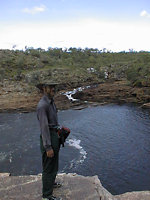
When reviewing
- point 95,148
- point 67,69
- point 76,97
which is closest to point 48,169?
point 95,148

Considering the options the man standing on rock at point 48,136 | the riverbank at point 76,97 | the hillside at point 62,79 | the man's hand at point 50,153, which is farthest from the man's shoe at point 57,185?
the hillside at point 62,79

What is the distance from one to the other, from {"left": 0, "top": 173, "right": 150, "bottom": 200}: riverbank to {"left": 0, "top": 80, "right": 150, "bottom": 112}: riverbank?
15953mm

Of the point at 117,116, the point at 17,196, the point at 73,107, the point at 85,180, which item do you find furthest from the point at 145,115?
the point at 17,196

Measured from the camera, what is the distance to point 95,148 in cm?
1133

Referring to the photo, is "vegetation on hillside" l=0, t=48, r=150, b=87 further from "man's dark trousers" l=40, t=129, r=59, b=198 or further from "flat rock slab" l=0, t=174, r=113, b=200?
"man's dark trousers" l=40, t=129, r=59, b=198

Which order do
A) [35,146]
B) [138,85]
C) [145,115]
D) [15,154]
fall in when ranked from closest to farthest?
[15,154], [35,146], [145,115], [138,85]

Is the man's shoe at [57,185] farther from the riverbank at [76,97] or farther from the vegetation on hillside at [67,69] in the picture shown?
the vegetation on hillside at [67,69]

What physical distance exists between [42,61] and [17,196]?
37.4 m

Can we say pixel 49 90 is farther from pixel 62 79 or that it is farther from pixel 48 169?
pixel 62 79

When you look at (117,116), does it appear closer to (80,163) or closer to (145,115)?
(145,115)

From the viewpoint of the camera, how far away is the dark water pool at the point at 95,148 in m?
8.76

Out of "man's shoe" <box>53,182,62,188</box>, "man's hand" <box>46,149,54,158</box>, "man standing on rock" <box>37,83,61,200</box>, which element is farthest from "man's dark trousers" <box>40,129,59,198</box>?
"man's shoe" <box>53,182,62,188</box>

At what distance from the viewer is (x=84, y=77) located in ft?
110

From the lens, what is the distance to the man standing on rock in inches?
126
